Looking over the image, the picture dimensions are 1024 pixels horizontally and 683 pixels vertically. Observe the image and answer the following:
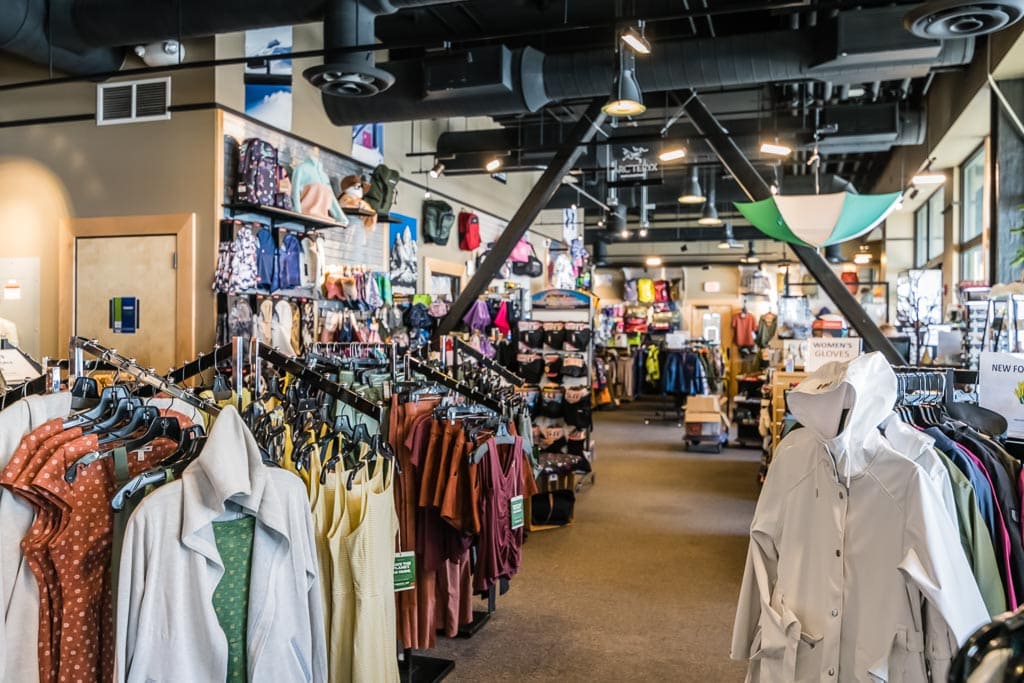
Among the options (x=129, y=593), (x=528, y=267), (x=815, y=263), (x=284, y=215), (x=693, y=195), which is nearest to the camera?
(x=129, y=593)

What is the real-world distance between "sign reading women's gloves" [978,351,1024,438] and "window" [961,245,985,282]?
310 inches

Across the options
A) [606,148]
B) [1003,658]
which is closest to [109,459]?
[1003,658]

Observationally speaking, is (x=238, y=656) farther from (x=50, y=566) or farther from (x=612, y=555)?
(x=612, y=555)

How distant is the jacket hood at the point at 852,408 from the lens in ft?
7.42

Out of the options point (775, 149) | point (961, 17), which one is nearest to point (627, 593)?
point (961, 17)

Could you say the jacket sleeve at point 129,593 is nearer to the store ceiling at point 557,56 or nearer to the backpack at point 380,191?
the store ceiling at point 557,56

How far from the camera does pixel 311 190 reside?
6.95m

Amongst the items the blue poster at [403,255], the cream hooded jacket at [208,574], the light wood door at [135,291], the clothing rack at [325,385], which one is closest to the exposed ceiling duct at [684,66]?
the blue poster at [403,255]

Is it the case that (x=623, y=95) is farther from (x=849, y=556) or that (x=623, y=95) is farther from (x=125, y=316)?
(x=125, y=316)

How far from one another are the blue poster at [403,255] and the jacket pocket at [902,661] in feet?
24.5

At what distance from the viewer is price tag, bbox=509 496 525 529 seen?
3.70 meters

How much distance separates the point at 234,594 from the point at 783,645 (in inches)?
62.6

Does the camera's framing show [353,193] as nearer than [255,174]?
No

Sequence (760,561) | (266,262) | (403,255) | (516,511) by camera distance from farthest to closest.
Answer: (403,255)
(266,262)
(516,511)
(760,561)
